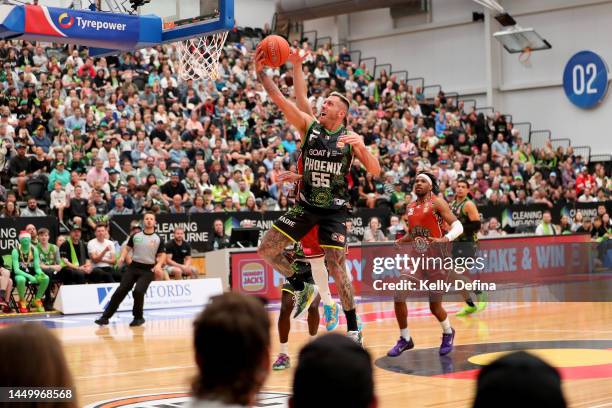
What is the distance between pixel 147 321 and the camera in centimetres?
1544

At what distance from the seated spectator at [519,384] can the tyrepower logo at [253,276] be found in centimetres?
1644

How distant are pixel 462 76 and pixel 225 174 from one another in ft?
57.8

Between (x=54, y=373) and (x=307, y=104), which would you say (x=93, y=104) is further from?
(x=54, y=373)

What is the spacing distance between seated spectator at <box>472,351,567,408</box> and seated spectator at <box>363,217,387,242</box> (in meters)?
18.8

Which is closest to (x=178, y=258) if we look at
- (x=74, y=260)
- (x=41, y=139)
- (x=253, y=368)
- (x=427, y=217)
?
(x=74, y=260)

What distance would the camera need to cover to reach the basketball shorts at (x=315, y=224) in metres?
9.20

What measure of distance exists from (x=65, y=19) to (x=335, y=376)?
10.0m

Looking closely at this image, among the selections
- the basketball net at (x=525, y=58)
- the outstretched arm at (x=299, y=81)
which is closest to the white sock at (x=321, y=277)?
the outstretched arm at (x=299, y=81)

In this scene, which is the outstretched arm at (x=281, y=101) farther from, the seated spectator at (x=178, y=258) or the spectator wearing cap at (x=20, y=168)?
the spectator wearing cap at (x=20, y=168)

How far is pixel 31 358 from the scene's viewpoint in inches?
104

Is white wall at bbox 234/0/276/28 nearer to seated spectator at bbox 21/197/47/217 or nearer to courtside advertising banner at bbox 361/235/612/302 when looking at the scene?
courtside advertising banner at bbox 361/235/612/302

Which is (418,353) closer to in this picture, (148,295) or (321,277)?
Result: (321,277)

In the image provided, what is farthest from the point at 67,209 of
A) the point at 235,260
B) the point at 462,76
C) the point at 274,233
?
the point at 462,76

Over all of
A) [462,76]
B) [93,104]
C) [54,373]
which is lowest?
[54,373]
